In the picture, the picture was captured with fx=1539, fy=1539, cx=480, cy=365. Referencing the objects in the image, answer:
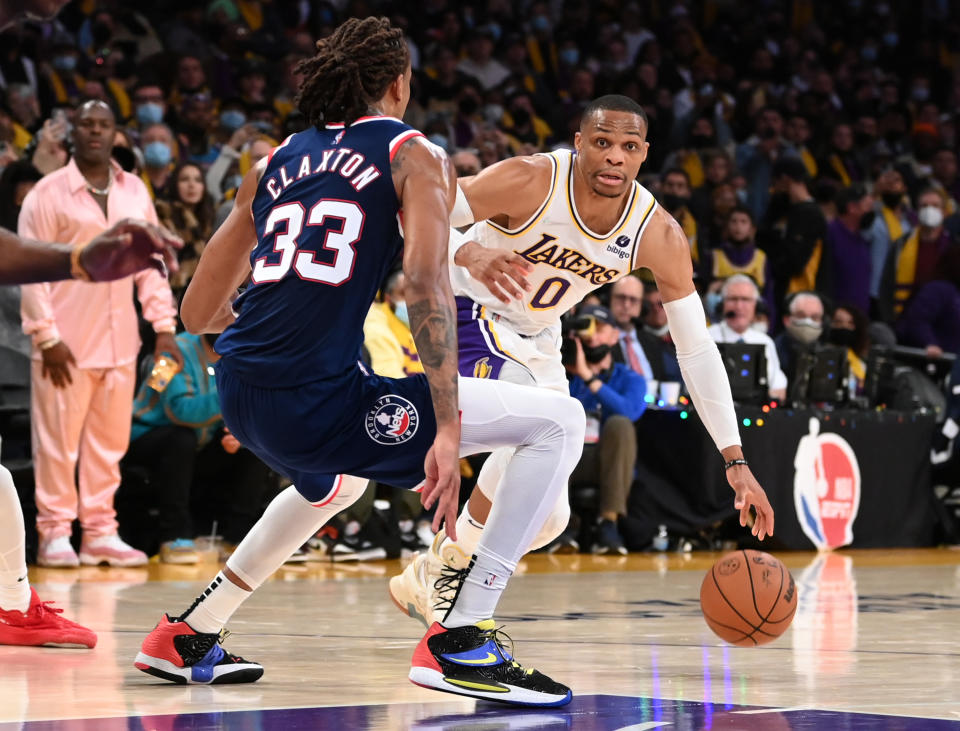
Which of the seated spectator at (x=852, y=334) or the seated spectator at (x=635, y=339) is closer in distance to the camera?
the seated spectator at (x=635, y=339)

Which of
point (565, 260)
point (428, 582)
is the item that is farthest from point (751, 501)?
point (428, 582)

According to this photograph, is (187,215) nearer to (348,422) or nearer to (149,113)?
(149,113)

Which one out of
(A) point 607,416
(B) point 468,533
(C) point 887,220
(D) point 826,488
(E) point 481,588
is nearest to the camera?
(E) point 481,588

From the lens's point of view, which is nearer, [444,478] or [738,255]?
[444,478]

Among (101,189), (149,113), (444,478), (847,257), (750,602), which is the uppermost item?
(149,113)

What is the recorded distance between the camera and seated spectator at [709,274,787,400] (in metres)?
11.1

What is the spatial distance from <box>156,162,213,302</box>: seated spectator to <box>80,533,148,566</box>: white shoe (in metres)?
1.69

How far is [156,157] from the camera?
11.1 metres

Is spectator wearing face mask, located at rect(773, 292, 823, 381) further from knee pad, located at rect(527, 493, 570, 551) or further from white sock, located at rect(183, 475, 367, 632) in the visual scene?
white sock, located at rect(183, 475, 367, 632)

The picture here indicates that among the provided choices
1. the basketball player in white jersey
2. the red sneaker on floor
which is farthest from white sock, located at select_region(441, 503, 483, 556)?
the red sneaker on floor

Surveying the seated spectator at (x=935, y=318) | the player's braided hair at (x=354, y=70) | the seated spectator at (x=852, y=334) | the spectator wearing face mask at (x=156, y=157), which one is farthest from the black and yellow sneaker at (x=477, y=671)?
the seated spectator at (x=935, y=318)

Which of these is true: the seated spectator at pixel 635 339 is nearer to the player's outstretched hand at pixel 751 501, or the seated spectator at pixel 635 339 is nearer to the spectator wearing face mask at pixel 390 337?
the spectator wearing face mask at pixel 390 337

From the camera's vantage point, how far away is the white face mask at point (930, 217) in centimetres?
1438

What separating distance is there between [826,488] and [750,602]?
20.1 feet
